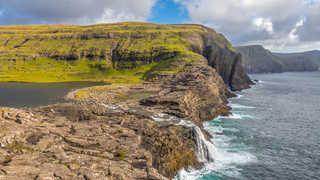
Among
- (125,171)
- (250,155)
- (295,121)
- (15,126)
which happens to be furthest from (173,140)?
(295,121)

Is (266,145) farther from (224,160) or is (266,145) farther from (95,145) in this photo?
(95,145)

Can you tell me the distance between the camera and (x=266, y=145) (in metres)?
65.7

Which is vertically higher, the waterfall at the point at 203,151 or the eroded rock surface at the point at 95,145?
the eroded rock surface at the point at 95,145

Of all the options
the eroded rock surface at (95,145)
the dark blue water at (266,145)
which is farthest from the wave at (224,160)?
the eroded rock surface at (95,145)

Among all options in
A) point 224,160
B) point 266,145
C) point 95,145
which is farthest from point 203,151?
point 95,145

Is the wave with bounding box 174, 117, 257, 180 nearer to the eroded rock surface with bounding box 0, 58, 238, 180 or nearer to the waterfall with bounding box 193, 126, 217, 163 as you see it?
the waterfall with bounding box 193, 126, 217, 163

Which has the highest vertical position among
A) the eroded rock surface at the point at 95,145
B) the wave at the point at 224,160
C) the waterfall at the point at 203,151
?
the eroded rock surface at the point at 95,145

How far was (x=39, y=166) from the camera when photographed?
A: 104 feet

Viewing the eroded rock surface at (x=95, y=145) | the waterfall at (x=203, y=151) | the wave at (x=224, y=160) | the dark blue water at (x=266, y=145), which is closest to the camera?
the eroded rock surface at (x=95, y=145)

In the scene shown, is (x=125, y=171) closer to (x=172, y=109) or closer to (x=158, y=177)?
(x=158, y=177)

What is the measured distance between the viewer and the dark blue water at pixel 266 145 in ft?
163

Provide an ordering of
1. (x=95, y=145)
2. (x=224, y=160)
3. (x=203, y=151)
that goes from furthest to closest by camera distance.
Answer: (x=224, y=160) < (x=203, y=151) < (x=95, y=145)

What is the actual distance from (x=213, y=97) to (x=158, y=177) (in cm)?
7393

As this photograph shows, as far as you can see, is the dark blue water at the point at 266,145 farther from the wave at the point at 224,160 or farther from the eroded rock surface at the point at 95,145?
the eroded rock surface at the point at 95,145
